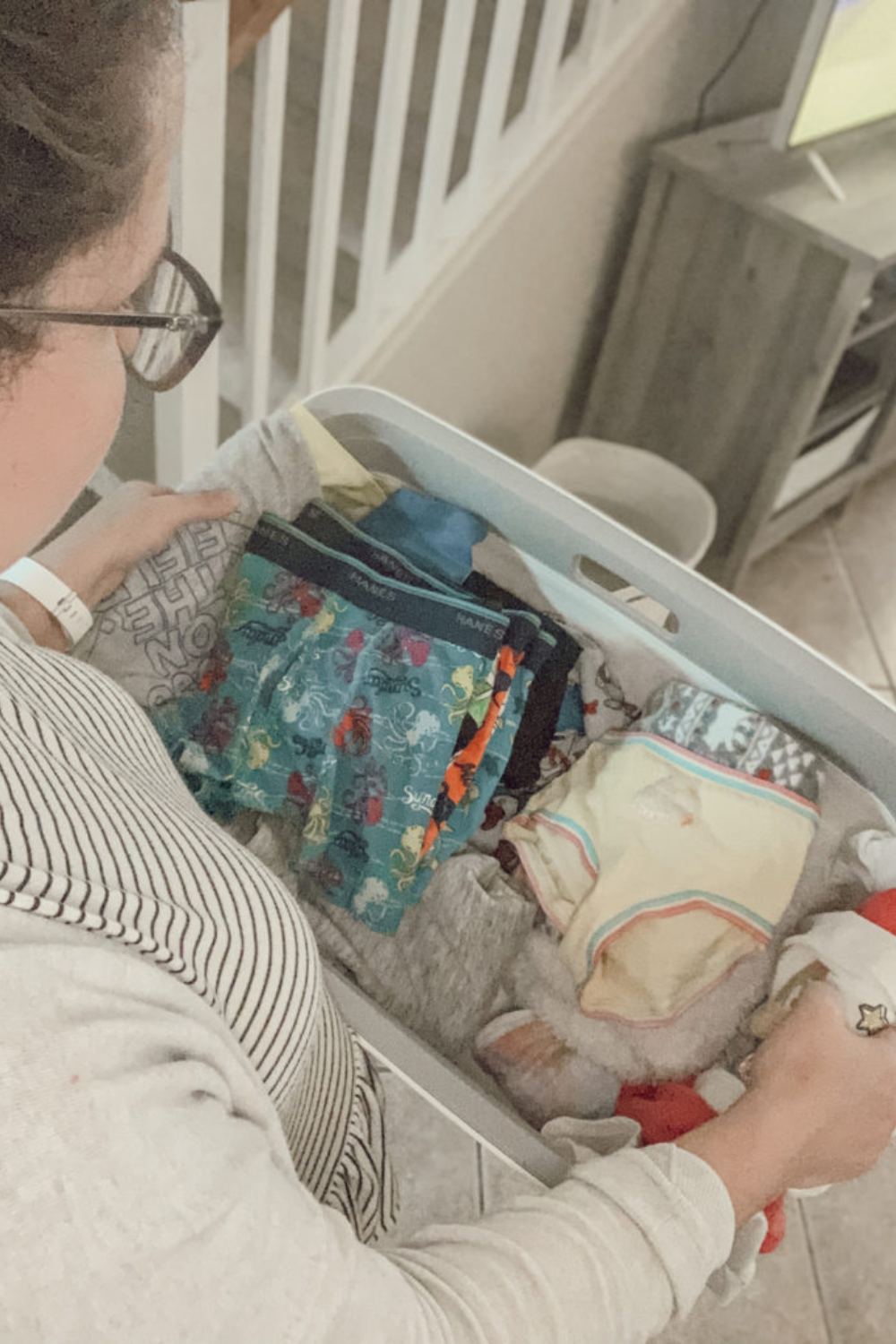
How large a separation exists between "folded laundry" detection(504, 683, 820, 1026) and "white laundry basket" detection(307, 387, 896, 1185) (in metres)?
0.04

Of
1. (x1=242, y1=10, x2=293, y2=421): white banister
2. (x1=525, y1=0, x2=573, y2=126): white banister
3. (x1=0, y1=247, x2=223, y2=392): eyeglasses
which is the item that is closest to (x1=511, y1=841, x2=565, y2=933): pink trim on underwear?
(x1=0, y1=247, x2=223, y2=392): eyeglasses

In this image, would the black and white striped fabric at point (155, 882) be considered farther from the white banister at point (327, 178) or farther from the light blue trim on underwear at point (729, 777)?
the white banister at point (327, 178)

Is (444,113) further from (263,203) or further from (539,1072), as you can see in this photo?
(539,1072)

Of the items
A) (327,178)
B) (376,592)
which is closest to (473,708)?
(376,592)

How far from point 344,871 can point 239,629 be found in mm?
231

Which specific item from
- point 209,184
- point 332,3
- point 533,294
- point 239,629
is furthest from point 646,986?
point 533,294

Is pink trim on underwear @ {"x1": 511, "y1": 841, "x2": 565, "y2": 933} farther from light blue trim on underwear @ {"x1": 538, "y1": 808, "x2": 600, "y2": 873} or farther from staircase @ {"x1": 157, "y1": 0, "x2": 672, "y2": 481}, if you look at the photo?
staircase @ {"x1": 157, "y1": 0, "x2": 672, "y2": 481}

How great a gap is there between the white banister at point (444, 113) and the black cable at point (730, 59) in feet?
1.79

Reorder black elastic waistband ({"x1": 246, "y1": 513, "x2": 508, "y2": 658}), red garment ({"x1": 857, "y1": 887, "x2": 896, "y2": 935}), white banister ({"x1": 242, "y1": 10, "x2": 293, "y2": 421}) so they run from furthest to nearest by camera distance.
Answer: white banister ({"x1": 242, "y1": 10, "x2": 293, "y2": 421}) < black elastic waistband ({"x1": 246, "y1": 513, "x2": 508, "y2": 658}) < red garment ({"x1": 857, "y1": 887, "x2": 896, "y2": 935})

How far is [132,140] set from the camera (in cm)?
40

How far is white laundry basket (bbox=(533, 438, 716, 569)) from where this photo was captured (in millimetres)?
1617

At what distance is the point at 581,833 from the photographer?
2.79ft

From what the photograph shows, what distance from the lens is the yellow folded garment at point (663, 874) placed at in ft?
2.62

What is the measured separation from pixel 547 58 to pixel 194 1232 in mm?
1522
